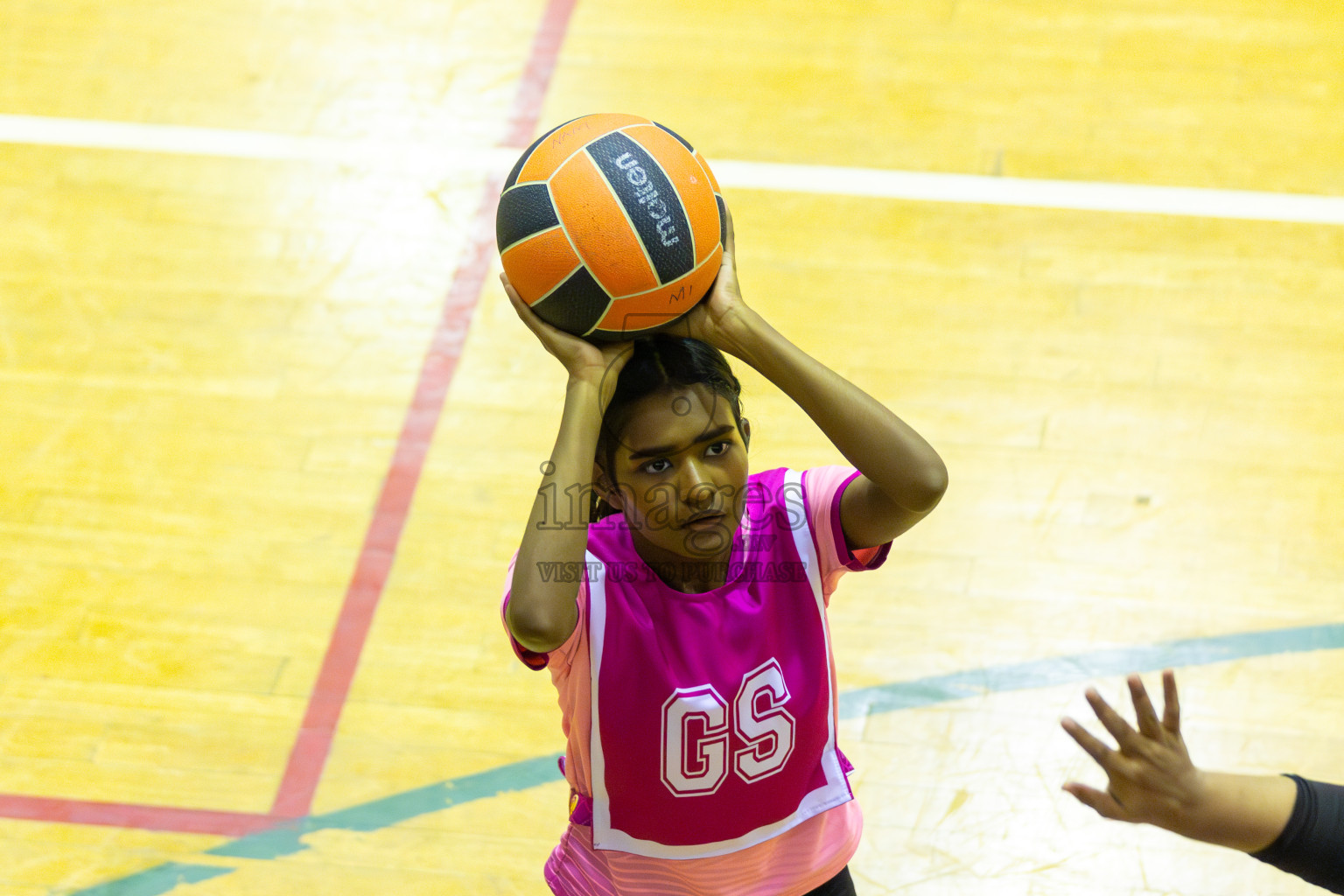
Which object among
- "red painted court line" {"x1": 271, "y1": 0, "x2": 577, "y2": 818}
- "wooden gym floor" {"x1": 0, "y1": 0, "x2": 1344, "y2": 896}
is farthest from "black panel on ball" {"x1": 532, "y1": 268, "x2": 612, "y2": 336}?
"red painted court line" {"x1": 271, "y1": 0, "x2": 577, "y2": 818}

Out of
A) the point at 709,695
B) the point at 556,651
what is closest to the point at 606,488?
the point at 556,651

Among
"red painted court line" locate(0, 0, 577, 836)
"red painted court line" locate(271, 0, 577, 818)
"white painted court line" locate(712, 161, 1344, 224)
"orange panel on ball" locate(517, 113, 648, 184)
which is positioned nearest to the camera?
"orange panel on ball" locate(517, 113, 648, 184)

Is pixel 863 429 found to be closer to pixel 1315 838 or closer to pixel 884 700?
pixel 1315 838

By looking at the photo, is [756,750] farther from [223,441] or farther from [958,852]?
[223,441]

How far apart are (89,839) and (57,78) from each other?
404 cm

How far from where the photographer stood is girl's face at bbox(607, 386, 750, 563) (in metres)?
2.11

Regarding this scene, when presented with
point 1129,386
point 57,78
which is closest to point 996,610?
point 1129,386

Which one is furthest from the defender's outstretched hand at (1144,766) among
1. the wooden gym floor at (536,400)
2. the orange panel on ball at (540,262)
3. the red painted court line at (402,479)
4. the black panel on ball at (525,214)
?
the red painted court line at (402,479)

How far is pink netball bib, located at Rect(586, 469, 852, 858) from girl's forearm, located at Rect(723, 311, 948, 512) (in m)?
0.19

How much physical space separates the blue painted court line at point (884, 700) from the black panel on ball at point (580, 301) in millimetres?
1807

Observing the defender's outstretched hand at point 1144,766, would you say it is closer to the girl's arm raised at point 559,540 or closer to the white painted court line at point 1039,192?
the girl's arm raised at point 559,540

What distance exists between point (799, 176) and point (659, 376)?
340cm

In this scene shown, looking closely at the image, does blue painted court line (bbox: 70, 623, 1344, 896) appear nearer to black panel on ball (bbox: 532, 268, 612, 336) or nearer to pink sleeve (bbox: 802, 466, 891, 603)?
pink sleeve (bbox: 802, 466, 891, 603)

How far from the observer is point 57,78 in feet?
19.8
